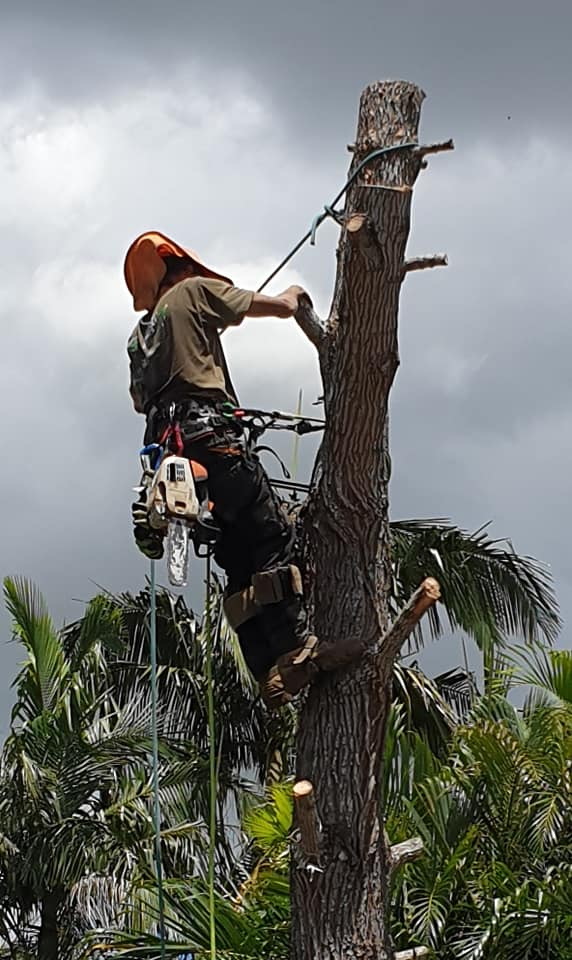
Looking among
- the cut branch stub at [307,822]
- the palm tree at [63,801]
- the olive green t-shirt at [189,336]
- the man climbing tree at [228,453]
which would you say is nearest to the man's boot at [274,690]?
the man climbing tree at [228,453]

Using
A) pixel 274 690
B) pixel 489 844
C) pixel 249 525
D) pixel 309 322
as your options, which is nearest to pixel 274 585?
pixel 249 525

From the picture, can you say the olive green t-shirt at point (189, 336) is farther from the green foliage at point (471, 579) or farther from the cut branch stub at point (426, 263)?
the green foliage at point (471, 579)

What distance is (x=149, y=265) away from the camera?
17.5ft

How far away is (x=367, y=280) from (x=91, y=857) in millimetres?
5364

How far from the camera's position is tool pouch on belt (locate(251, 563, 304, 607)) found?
5078 millimetres

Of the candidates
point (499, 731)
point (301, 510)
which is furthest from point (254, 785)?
point (301, 510)

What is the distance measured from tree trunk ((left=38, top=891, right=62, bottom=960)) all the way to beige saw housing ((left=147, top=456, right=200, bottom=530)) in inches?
217

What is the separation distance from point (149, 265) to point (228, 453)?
79 centimetres

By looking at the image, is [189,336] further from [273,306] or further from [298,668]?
[298,668]

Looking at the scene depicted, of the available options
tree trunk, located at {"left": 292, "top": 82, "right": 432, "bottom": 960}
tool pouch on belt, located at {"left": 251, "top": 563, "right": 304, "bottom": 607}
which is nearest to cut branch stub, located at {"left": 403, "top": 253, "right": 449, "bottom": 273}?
tree trunk, located at {"left": 292, "top": 82, "right": 432, "bottom": 960}

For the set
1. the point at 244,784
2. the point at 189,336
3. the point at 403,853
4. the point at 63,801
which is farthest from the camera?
the point at 244,784

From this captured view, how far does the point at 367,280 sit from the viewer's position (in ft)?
16.5

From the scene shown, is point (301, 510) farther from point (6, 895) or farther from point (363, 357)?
point (6, 895)

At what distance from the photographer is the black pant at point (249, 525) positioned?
200 inches
